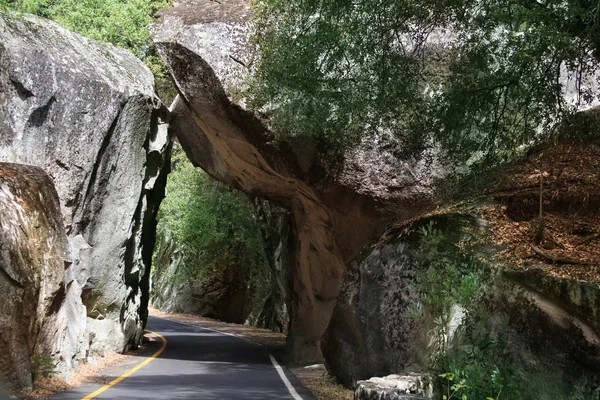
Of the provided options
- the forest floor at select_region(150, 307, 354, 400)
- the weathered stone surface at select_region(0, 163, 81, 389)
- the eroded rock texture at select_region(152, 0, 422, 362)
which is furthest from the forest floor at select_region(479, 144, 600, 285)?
the weathered stone surface at select_region(0, 163, 81, 389)

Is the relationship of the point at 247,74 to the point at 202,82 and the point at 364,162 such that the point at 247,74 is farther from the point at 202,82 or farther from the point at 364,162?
the point at 364,162

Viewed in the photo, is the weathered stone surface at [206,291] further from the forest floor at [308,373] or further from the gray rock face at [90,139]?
the gray rock face at [90,139]

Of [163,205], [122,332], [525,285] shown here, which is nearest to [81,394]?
[525,285]

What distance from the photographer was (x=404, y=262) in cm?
1454

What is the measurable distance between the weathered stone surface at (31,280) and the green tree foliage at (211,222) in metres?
22.0

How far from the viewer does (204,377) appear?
17484 mm

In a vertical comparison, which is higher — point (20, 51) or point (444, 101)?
point (20, 51)

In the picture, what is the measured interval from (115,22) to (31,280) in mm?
22399

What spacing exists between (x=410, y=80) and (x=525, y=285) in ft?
17.7

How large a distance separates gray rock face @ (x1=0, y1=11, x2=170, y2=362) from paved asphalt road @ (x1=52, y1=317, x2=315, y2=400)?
1902 mm

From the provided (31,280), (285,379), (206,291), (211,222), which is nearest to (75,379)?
(31,280)

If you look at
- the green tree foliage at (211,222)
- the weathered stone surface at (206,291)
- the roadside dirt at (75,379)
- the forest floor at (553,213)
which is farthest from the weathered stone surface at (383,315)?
the weathered stone surface at (206,291)

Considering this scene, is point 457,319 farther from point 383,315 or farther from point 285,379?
point 285,379

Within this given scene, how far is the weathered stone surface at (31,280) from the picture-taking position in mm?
12828
